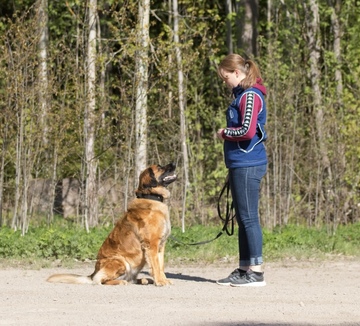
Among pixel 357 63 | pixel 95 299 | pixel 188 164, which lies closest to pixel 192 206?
pixel 188 164

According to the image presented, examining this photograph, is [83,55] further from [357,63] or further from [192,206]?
[357,63]

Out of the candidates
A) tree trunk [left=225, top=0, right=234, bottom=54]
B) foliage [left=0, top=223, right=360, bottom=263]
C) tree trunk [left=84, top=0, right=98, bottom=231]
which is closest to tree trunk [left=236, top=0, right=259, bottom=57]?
tree trunk [left=225, top=0, right=234, bottom=54]

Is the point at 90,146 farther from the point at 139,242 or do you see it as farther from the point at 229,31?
the point at 229,31

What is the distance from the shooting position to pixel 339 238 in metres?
14.2

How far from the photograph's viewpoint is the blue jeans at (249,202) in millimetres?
9398

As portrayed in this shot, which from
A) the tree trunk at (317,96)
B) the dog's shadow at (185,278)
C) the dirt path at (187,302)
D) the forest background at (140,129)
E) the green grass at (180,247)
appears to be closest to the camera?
the dirt path at (187,302)

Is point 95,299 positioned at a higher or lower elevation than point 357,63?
lower

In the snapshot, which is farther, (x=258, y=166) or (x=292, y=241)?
(x=292, y=241)

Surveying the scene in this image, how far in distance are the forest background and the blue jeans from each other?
584 centimetres

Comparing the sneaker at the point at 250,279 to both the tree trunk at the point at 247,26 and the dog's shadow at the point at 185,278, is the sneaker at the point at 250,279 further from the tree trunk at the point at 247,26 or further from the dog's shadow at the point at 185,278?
the tree trunk at the point at 247,26

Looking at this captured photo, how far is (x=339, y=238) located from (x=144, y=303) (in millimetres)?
Answer: 6346

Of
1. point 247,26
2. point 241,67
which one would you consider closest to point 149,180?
point 241,67

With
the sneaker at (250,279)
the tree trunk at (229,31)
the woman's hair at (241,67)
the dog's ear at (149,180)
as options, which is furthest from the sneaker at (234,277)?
the tree trunk at (229,31)

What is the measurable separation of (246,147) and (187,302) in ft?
5.82
